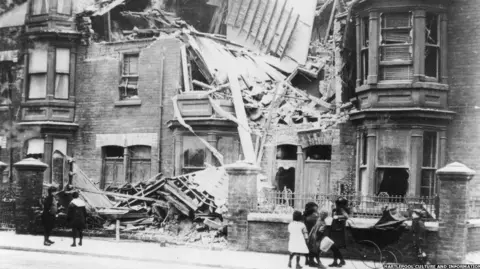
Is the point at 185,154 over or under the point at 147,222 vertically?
over

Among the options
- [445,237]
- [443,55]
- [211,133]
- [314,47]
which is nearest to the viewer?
[445,237]

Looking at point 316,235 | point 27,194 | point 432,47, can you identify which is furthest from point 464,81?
point 27,194

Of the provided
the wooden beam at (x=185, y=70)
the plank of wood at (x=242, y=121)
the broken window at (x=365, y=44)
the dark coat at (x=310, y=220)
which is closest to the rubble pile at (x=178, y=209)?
the plank of wood at (x=242, y=121)

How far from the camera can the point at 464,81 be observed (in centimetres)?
1981

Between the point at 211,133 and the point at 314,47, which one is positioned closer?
the point at 211,133

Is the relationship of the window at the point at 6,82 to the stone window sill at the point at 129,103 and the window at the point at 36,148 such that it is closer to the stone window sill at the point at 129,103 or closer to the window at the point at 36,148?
the window at the point at 36,148

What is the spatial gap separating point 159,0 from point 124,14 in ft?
5.21

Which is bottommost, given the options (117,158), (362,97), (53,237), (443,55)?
(53,237)

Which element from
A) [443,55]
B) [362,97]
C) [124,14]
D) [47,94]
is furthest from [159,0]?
[443,55]

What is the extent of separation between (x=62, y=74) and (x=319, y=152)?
1085cm

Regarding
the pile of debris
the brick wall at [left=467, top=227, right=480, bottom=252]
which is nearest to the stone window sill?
the pile of debris

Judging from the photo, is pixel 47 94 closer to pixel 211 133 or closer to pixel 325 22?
pixel 211 133

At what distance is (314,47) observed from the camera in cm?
2558

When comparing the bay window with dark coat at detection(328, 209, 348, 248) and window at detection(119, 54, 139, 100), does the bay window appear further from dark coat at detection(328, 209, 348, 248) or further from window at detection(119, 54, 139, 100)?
window at detection(119, 54, 139, 100)
